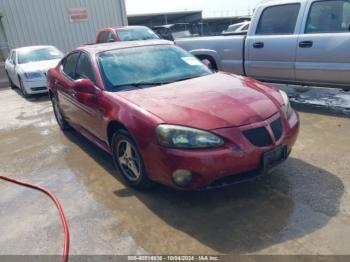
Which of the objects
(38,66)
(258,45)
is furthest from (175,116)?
(38,66)

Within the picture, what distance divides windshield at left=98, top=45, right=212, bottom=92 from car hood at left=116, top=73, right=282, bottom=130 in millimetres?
232

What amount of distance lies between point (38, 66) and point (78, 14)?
8.27m

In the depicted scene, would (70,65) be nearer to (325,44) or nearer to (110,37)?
Answer: (325,44)

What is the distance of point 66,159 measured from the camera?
4.84 meters

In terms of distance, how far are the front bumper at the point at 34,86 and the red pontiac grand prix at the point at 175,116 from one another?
204 inches

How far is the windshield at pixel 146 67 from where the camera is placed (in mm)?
3932

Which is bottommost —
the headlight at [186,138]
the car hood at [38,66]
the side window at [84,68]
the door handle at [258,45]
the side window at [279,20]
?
the car hood at [38,66]

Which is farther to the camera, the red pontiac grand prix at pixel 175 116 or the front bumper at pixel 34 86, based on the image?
the front bumper at pixel 34 86

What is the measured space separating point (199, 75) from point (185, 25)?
1410cm

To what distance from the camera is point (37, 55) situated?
A: 34.1 feet

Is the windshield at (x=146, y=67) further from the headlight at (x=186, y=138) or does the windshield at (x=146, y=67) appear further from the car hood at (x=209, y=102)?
the headlight at (x=186, y=138)

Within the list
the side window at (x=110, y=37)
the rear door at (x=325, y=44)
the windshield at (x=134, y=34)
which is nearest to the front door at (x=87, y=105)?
the rear door at (x=325, y=44)

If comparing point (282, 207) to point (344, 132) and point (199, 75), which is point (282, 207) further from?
point (344, 132)

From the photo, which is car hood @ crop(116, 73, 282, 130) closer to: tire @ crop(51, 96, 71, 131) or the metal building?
tire @ crop(51, 96, 71, 131)
